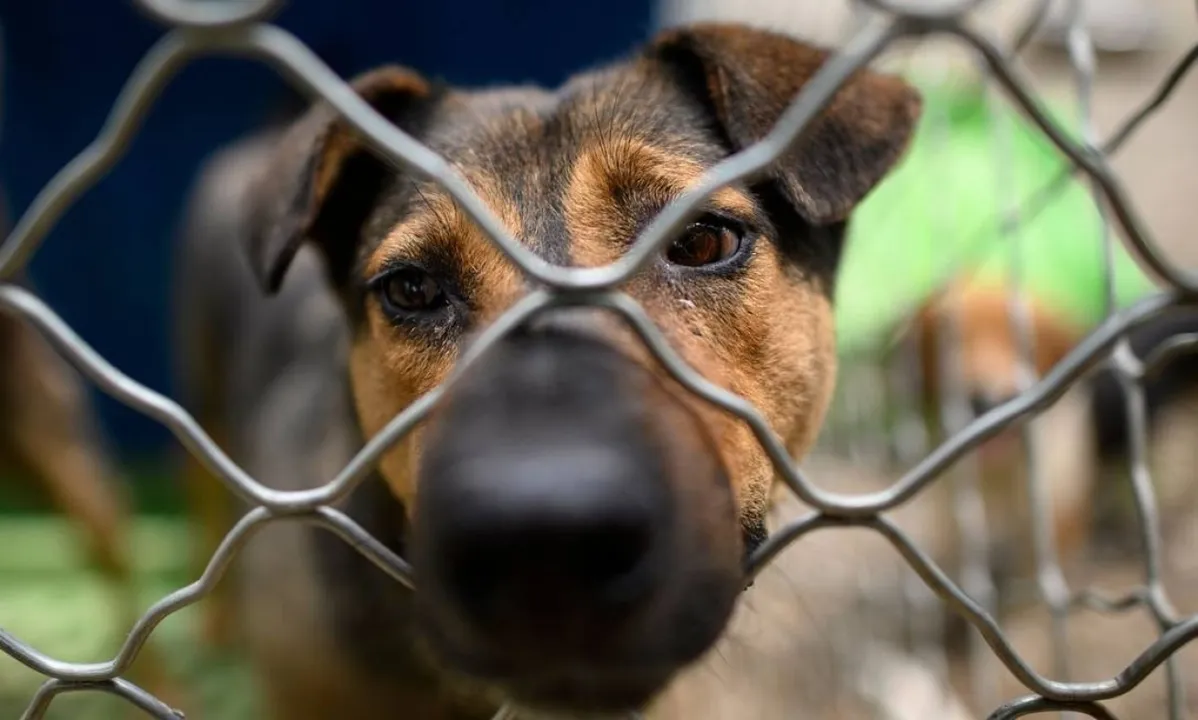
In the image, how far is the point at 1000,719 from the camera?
0.96 m

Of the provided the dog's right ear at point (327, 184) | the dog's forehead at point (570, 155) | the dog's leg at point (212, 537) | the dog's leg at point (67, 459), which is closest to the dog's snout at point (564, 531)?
the dog's forehead at point (570, 155)

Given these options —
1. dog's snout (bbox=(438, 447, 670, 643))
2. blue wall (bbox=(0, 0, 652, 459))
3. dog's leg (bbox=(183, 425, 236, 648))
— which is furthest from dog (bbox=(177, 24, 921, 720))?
blue wall (bbox=(0, 0, 652, 459))

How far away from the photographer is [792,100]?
1.40m

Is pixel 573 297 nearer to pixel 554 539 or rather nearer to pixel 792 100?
pixel 554 539

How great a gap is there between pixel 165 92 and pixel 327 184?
2837 millimetres

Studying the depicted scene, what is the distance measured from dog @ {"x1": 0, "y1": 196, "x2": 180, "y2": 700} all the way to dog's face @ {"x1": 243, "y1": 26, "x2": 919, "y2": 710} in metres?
1.43

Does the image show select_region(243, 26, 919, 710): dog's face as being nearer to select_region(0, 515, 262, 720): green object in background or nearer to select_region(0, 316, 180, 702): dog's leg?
select_region(0, 316, 180, 702): dog's leg

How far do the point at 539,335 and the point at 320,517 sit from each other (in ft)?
0.93

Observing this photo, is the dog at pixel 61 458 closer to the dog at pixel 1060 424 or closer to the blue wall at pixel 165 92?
the blue wall at pixel 165 92

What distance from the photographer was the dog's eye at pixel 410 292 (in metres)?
1.39

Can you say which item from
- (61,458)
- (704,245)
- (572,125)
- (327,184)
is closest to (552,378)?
(704,245)

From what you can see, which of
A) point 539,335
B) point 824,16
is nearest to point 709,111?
point 539,335

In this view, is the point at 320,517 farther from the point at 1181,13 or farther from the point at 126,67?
the point at 1181,13

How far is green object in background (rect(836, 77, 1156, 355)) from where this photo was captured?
131 inches
